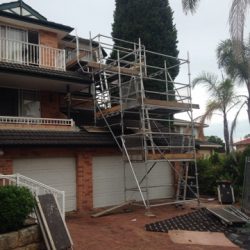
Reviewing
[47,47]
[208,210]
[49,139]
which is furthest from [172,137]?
[47,47]

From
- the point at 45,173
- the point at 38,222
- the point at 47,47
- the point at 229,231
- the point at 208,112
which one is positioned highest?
the point at 47,47

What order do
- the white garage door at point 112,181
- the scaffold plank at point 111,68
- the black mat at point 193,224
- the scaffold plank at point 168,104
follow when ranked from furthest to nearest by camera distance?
the scaffold plank at point 111,68
the white garage door at point 112,181
the scaffold plank at point 168,104
the black mat at point 193,224

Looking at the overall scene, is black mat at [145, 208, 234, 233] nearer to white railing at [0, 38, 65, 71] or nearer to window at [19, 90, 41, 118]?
window at [19, 90, 41, 118]

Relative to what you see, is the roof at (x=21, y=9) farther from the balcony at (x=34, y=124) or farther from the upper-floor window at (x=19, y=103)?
the balcony at (x=34, y=124)

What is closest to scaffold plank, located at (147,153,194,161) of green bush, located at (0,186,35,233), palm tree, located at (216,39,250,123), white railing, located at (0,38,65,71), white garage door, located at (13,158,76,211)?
white garage door, located at (13,158,76,211)

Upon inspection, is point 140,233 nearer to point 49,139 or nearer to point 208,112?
point 49,139

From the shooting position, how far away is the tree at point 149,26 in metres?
26.3

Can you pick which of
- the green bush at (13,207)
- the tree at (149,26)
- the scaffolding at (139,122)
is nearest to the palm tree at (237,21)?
the scaffolding at (139,122)

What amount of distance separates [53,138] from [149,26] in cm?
1472

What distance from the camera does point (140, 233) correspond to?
35.9ft

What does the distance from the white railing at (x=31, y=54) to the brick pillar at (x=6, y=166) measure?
197 inches

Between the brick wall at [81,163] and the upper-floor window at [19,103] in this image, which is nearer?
the brick wall at [81,163]

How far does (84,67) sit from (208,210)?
8.87 meters

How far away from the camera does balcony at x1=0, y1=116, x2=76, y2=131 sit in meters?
14.6
